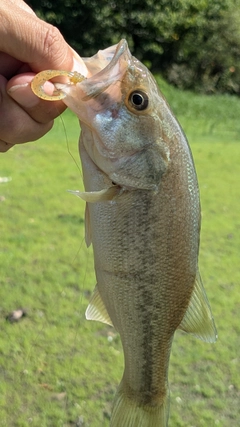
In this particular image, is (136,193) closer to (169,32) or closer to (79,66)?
(79,66)

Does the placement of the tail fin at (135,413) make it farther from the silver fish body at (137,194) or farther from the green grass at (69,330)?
the green grass at (69,330)

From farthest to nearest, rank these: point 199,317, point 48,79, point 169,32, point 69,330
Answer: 1. point 169,32
2. point 69,330
3. point 199,317
4. point 48,79

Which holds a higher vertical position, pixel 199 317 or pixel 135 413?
pixel 199 317

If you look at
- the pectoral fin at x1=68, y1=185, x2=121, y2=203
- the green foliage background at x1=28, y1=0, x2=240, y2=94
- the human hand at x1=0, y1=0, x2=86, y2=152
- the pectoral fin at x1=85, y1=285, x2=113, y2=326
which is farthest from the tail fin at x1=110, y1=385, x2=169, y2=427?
the green foliage background at x1=28, y1=0, x2=240, y2=94

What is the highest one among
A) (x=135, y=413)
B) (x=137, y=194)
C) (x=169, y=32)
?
(x=137, y=194)

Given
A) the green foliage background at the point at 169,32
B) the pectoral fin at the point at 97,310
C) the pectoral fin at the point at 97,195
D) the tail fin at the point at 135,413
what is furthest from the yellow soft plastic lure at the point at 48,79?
the green foliage background at the point at 169,32

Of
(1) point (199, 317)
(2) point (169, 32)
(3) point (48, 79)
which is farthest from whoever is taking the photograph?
(2) point (169, 32)

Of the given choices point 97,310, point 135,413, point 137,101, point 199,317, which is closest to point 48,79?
point 137,101

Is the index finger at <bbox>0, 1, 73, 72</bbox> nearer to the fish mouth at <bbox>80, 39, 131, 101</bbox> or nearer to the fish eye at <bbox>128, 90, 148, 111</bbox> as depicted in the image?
the fish mouth at <bbox>80, 39, 131, 101</bbox>
